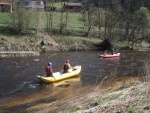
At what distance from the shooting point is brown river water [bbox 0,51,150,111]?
1905cm

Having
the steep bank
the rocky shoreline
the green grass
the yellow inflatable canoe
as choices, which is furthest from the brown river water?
the green grass

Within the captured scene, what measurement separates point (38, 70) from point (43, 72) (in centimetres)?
103

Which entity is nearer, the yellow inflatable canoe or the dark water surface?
the dark water surface

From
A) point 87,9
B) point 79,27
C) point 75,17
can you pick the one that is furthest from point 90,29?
point 75,17

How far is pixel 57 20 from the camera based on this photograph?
53594 mm

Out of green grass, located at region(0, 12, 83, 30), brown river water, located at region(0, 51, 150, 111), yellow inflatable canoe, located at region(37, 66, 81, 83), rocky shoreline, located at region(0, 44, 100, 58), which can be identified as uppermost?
green grass, located at region(0, 12, 83, 30)

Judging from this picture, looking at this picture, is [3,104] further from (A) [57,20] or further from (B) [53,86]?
(A) [57,20]

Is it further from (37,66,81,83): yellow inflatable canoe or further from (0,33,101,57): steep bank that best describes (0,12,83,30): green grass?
(37,66,81,83): yellow inflatable canoe

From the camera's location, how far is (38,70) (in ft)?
84.9

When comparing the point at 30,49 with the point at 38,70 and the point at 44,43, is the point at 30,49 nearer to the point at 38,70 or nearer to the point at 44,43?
the point at 44,43

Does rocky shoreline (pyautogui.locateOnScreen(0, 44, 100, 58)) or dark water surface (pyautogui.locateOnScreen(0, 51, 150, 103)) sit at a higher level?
rocky shoreline (pyautogui.locateOnScreen(0, 44, 100, 58))

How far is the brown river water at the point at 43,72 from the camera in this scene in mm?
19047

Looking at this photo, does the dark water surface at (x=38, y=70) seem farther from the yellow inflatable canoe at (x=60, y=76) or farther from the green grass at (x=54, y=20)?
the green grass at (x=54, y=20)

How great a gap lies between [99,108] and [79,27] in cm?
4154
